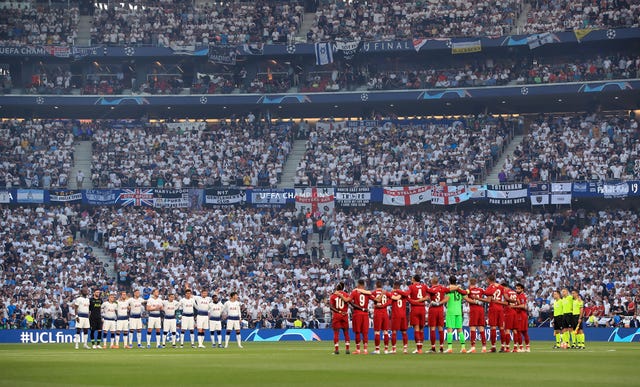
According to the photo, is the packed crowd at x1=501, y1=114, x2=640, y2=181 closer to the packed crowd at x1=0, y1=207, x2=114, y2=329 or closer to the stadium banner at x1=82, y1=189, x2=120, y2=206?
the stadium banner at x1=82, y1=189, x2=120, y2=206

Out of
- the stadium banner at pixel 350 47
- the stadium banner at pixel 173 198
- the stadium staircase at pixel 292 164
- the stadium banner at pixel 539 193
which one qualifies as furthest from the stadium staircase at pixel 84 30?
the stadium banner at pixel 539 193

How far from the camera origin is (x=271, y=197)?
67.8 metres

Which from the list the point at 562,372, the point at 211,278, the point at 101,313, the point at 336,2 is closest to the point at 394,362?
the point at 562,372

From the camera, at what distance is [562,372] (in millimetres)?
24234

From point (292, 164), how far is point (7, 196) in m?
18.6

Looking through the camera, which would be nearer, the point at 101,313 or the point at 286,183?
the point at 101,313

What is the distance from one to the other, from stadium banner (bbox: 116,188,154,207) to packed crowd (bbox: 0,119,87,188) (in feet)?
14.9

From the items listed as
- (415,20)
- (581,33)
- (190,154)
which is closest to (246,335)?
(190,154)

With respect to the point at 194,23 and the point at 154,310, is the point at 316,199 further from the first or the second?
the point at 154,310

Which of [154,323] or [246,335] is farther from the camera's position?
[246,335]

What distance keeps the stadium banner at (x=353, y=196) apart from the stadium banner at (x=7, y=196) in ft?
68.0

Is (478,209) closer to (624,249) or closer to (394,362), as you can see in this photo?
(624,249)

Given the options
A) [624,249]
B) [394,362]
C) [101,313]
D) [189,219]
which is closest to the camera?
[394,362]

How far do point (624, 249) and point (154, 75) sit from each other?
117 feet
